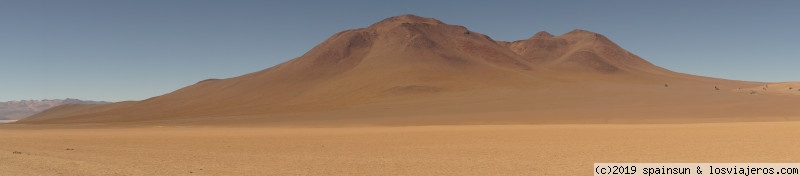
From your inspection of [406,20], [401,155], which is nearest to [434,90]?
[401,155]

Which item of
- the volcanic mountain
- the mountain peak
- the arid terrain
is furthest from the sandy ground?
the mountain peak

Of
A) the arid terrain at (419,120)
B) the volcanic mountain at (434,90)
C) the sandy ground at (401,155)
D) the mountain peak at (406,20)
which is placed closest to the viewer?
the sandy ground at (401,155)

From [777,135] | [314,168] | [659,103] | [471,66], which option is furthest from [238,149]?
[471,66]

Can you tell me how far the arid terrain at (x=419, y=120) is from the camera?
17.1m

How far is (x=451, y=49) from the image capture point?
147m

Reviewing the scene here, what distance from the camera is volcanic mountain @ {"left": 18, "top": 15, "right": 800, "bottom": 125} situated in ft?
193

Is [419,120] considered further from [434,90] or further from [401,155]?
[434,90]

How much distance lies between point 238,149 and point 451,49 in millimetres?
127642

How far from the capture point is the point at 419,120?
52719mm

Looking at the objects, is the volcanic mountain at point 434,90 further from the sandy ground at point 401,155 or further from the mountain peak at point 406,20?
the sandy ground at point 401,155

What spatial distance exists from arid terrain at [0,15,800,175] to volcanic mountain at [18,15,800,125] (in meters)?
0.45

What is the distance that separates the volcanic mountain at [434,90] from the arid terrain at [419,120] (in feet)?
1.49

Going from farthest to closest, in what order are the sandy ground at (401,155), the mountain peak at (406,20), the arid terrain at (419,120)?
the mountain peak at (406,20) < the arid terrain at (419,120) < the sandy ground at (401,155)

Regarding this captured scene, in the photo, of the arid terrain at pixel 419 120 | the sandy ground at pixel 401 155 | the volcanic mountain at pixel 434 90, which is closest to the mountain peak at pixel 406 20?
the volcanic mountain at pixel 434 90
